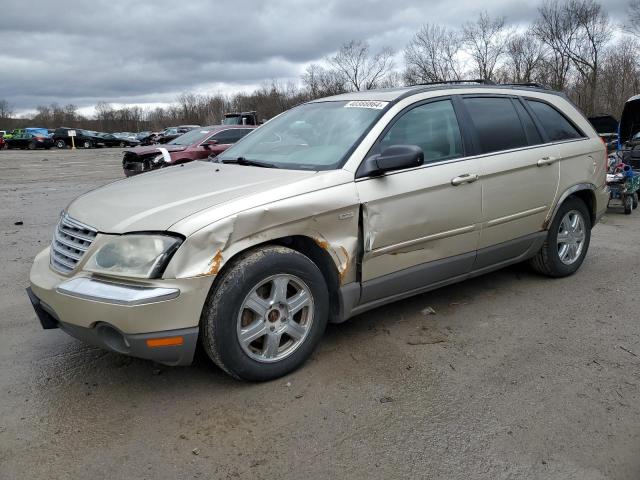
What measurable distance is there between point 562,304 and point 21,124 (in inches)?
3571

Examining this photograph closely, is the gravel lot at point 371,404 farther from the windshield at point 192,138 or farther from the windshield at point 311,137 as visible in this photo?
the windshield at point 192,138

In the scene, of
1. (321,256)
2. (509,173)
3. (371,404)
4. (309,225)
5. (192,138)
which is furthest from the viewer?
(192,138)

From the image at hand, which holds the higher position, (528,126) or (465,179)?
(528,126)

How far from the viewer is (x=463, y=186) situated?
151 inches

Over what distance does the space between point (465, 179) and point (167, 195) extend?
2.08m

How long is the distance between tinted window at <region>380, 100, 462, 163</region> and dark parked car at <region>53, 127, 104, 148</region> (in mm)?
43855

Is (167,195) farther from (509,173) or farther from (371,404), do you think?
(509,173)

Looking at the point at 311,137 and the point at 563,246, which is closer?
the point at 311,137

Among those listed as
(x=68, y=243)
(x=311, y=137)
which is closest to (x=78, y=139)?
(x=311, y=137)

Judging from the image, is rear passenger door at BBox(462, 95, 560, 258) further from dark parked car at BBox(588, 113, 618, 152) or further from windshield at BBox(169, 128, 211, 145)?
windshield at BBox(169, 128, 211, 145)

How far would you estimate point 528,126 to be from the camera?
450cm

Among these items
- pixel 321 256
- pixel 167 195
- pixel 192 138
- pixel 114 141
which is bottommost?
pixel 321 256

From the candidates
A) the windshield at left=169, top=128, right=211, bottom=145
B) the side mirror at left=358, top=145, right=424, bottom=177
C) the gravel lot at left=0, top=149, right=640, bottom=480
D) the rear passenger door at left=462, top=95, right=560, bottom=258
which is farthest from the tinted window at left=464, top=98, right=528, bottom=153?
the windshield at left=169, top=128, right=211, bottom=145

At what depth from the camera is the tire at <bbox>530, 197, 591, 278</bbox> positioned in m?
4.74
